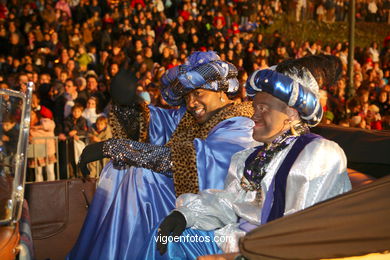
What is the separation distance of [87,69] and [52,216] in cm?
813

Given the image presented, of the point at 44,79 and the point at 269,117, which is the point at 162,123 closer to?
the point at 269,117

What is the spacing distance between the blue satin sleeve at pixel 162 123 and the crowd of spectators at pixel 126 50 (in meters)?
3.51

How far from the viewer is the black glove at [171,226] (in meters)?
2.92

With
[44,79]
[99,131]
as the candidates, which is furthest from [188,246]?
[44,79]

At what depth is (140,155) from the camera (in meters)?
3.69

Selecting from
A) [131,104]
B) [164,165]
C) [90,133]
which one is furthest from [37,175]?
[164,165]

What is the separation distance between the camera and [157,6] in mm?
16391

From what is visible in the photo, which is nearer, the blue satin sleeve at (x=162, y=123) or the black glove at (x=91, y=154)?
the black glove at (x=91, y=154)

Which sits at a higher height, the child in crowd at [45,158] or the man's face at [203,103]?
the man's face at [203,103]

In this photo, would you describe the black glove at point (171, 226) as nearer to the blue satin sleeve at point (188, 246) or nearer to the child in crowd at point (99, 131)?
the blue satin sleeve at point (188, 246)

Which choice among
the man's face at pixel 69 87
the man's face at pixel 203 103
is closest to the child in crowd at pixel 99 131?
the man's face at pixel 69 87

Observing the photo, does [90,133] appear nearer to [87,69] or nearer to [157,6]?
[87,69]

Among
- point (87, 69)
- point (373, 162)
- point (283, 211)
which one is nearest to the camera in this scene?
point (283, 211)

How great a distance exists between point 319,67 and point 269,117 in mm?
385
